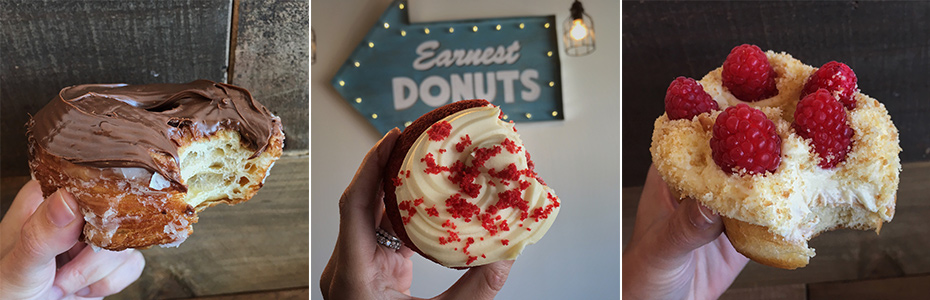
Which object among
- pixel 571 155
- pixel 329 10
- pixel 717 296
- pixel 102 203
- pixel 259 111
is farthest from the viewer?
pixel 717 296

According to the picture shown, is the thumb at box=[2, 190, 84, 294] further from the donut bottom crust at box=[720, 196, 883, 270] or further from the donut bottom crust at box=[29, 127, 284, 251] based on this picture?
the donut bottom crust at box=[720, 196, 883, 270]

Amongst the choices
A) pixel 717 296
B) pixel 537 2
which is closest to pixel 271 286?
pixel 537 2

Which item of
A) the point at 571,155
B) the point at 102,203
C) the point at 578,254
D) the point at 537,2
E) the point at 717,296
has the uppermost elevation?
the point at 537,2

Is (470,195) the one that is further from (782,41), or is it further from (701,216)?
(782,41)

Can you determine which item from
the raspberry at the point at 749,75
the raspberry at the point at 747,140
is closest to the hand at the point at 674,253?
the raspberry at the point at 747,140

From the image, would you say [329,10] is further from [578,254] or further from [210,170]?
[578,254]

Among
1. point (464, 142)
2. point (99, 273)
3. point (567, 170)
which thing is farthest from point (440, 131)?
point (99, 273)

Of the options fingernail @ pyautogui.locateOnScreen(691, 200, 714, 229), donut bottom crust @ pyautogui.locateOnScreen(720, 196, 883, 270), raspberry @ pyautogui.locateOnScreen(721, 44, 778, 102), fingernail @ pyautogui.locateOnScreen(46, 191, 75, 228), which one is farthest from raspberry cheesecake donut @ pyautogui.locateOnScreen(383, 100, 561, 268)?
fingernail @ pyautogui.locateOnScreen(46, 191, 75, 228)
